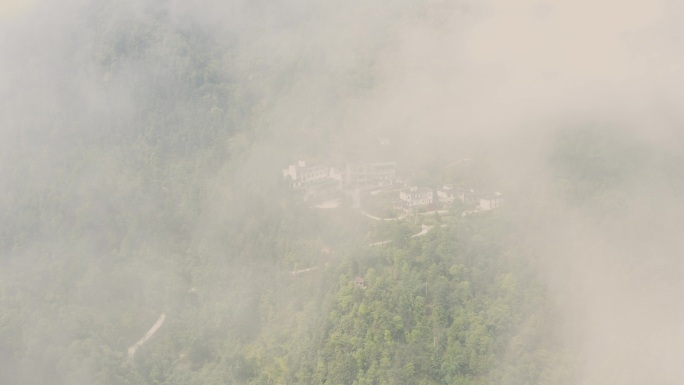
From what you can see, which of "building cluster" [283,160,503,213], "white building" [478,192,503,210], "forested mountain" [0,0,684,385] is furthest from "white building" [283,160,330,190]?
"white building" [478,192,503,210]

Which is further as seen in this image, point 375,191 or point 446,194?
point 375,191

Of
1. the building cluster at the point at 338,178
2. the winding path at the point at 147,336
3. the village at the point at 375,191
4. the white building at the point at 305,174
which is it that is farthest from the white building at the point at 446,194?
the winding path at the point at 147,336

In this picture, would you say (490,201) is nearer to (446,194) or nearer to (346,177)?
(446,194)

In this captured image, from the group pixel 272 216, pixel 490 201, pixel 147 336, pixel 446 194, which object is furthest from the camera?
pixel 272 216

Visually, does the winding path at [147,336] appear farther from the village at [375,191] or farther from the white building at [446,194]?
the white building at [446,194]

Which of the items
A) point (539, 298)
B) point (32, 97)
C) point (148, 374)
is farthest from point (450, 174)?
point (32, 97)

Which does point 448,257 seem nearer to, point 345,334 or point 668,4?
point 345,334

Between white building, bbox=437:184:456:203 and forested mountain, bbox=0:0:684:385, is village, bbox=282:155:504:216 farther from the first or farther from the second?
forested mountain, bbox=0:0:684:385

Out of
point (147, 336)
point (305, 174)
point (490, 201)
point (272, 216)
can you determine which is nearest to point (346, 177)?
point (305, 174)
